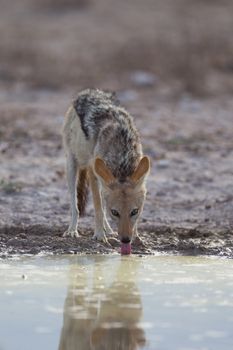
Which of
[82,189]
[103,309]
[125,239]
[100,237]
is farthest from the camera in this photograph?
[82,189]

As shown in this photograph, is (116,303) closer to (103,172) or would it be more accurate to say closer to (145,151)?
(103,172)

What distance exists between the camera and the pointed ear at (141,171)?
899 centimetres

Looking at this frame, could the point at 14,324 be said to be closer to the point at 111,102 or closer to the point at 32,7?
the point at 111,102

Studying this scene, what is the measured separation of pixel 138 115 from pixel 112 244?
714cm

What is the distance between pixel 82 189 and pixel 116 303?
2947mm

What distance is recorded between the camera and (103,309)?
7.41 m

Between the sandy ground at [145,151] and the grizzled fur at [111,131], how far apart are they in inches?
32.8

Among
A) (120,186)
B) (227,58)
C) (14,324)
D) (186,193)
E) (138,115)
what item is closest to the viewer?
(14,324)

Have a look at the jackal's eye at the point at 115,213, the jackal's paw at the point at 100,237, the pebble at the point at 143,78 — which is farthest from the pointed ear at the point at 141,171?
the pebble at the point at 143,78

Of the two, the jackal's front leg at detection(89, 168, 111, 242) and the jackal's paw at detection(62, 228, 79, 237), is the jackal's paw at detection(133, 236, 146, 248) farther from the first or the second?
the jackal's paw at detection(62, 228, 79, 237)

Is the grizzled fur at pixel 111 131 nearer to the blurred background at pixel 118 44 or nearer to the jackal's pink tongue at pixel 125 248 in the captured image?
the jackal's pink tongue at pixel 125 248

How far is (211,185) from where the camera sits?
1238 centimetres

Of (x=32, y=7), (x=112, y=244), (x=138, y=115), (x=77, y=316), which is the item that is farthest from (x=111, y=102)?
(x=32, y=7)

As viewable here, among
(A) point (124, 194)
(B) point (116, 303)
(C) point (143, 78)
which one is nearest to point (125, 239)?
(A) point (124, 194)
